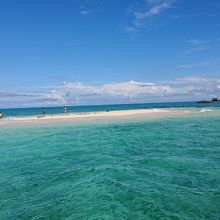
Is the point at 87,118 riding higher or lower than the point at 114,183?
higher

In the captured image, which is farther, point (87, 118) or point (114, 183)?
point (87, 118)

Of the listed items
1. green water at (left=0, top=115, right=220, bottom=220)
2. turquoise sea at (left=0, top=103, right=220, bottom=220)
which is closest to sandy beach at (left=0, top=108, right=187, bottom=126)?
green water at (left=0, top=115, right=220, bottom=220)

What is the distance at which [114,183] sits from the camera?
1291 cm

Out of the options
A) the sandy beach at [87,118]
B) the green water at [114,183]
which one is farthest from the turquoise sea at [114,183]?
the sandy beach at [87,118]

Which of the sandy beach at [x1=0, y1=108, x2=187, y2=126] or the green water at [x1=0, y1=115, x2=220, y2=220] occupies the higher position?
the sandy beach at [x1=0, y1=108, x2=187, y2=126]

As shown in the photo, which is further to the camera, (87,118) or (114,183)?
(87,118)

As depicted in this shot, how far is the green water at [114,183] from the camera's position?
387 inches

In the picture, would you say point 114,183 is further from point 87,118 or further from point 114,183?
point 87,118

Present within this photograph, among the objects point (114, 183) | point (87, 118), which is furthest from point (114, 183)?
point (87, 118)

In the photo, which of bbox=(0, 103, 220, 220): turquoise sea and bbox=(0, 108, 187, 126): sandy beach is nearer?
bbox=(0, 103, 220, 220): turquoise sea

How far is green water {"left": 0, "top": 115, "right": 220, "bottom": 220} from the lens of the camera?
9.82 meters

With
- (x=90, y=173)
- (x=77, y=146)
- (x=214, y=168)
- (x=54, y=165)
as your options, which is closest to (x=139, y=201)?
(x=90, y=173)

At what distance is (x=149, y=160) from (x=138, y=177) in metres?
3.69

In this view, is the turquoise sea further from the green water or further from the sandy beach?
the sandy beach
